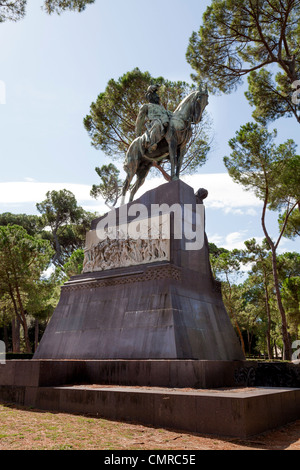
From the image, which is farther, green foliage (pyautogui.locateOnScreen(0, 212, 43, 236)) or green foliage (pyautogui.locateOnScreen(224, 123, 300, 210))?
green foliage (pyautogui.locateOnScreen(0, 212, 43, 236))

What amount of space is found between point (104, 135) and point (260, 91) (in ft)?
32.8

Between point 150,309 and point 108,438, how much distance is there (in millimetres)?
4967

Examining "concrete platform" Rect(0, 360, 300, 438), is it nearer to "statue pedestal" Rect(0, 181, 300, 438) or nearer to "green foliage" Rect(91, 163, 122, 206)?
"statue pedestal" Rect(0, 181, 300, 438)

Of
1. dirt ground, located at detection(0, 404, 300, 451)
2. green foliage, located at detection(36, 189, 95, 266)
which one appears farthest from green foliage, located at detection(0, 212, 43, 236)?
dirt ground, located at detection(0, 404, 300, 451)

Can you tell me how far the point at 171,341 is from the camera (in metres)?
8.75

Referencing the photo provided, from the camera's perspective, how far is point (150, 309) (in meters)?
9.73

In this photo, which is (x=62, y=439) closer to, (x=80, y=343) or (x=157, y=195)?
(x=80, y=343)

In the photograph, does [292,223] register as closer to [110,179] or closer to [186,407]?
[110,179]

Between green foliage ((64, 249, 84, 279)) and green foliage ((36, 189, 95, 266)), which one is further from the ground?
green foliage ((36, 189, 95, 266))

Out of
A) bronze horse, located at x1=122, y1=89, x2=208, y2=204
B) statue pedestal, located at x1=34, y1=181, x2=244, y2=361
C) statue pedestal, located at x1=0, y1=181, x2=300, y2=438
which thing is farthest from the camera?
bronze horse, located at x1=122, y1=89, x2=208, y2=204

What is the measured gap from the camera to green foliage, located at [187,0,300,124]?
15.8 meters

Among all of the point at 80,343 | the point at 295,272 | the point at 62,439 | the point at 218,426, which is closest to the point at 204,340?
the point at 80,343

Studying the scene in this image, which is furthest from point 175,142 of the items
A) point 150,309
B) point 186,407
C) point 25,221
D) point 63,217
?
point 25,221

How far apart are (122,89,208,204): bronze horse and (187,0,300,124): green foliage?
4.69 meters
